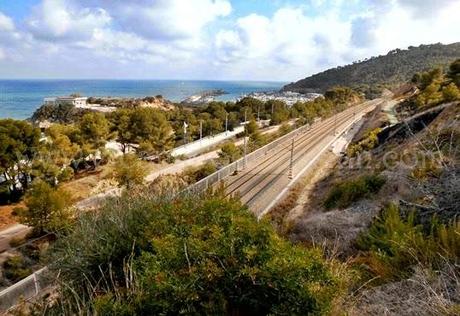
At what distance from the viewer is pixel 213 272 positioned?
204 inches

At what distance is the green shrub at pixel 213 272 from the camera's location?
4.83 metres

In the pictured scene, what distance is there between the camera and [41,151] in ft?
120

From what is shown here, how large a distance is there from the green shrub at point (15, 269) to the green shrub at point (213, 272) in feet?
45.6

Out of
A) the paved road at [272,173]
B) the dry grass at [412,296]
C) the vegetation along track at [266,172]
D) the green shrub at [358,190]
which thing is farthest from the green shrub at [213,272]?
the vegetation along track at [266,172]

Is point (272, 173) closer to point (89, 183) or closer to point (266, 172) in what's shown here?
point (266, 172)

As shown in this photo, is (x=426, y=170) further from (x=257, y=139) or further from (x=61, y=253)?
(x=257, y=139)

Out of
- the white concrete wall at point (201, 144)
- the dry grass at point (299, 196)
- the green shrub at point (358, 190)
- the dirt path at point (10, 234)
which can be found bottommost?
the white concrete wall at point (201, 144)

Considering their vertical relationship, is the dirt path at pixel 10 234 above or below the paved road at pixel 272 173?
below

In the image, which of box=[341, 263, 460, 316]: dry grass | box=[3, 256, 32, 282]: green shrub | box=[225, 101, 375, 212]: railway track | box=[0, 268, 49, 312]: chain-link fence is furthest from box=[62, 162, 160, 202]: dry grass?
box=[341, 263, 460, 316]: dry grass

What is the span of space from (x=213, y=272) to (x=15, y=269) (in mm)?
17951

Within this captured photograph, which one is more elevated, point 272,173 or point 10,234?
point 272,173

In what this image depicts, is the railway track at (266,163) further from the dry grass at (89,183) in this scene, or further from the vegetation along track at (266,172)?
the dry grass at (89,183)

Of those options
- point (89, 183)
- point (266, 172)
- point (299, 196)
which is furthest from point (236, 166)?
point (89, 183)

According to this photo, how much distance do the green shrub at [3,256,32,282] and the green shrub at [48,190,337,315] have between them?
1389cm
